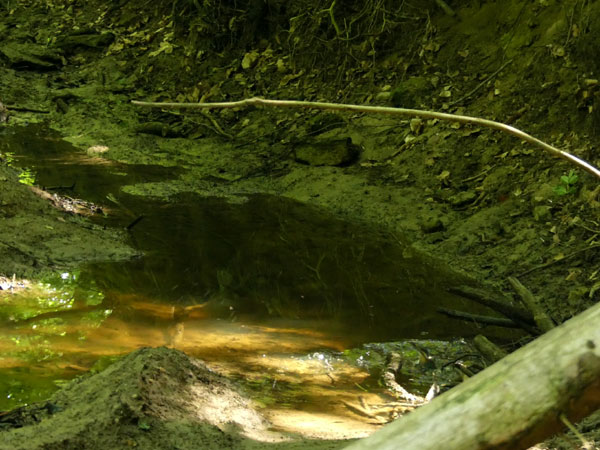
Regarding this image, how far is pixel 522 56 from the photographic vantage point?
823 centimetres

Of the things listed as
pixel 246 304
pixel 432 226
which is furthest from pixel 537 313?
pixel 432 226

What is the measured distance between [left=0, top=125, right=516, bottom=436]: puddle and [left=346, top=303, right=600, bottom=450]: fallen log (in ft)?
6.62

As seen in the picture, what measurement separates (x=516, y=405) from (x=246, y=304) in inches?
154

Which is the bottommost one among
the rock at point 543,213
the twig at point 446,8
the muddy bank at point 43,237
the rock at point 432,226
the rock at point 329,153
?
the muddy bank at point 43,237

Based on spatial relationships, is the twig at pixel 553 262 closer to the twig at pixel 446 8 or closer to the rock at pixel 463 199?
the rock at pixel 463 199

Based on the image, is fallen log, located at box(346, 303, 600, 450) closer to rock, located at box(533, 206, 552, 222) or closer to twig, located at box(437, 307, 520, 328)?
twig, located at box(437, 307, 520, 328)

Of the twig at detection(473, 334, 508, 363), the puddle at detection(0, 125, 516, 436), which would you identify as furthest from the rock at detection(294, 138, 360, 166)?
the twig at detection(473, 334, 508, 363)

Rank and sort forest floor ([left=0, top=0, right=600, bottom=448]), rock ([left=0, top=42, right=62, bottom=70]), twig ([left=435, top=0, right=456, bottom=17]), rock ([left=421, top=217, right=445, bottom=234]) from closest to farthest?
forest floor ([left=0, top=0, right=600, bottom=448]) < rock ([left=421, top=217, right=445, bottom=234]) < twig ([left=435, top=0, right=456, bottom=17]) < rock ([left=0, top=42, right=62, bottom=70])

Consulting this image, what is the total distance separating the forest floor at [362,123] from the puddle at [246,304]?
1.39 feet

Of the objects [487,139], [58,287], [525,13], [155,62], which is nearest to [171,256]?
[58,287]

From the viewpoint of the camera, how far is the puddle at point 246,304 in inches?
156

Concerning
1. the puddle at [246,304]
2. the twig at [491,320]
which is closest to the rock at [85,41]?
the puddle at [246,304]

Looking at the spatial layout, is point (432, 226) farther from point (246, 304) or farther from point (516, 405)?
point (516, 405)

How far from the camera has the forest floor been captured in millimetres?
6137
